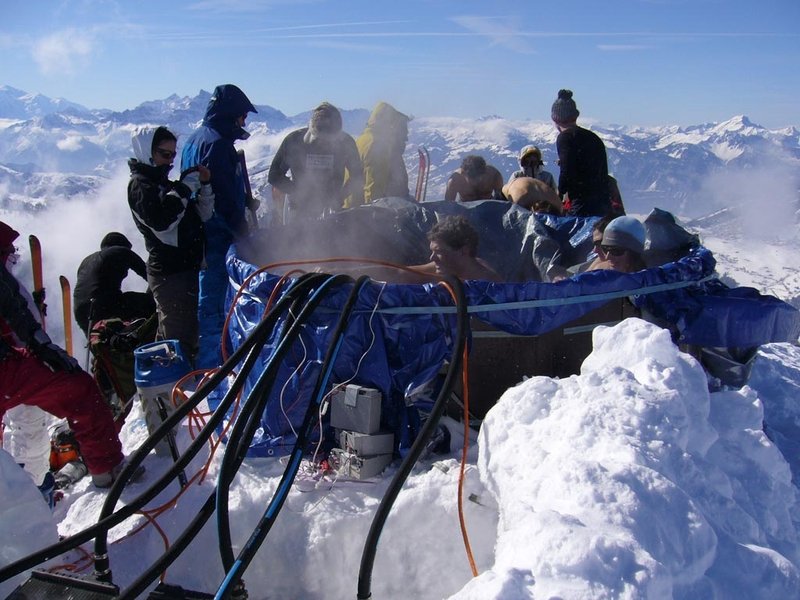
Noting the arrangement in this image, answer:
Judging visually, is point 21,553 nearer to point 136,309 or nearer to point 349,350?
point 349,350

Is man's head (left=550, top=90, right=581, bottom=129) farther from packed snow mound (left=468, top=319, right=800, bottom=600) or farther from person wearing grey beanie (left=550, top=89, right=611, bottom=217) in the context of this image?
packed snow mound (left=468, top=319, right=800, bottom=600)

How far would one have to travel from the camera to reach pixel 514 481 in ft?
7.92

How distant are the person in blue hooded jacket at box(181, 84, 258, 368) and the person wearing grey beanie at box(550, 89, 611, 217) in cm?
277

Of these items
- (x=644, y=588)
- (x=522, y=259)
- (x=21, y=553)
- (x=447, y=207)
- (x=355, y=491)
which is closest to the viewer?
(x=644, y=588)

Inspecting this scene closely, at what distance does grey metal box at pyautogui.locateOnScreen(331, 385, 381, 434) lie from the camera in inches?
126

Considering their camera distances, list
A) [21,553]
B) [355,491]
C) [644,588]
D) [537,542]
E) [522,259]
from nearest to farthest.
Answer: [644,588] < [537,542] < [21,553] < [355,491] < [522,259]

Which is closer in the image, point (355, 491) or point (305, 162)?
point (355, 491)

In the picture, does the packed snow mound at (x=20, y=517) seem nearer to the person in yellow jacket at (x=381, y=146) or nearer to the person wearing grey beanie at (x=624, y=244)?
the person wearing grey beanie at (x=624, y=244)

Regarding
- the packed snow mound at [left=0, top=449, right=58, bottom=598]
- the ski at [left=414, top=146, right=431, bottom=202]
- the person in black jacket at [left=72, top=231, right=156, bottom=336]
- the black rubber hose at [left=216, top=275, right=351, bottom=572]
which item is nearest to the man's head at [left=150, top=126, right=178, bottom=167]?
the person in black jacket at [left=72, top=231, right=156, bottom=336]

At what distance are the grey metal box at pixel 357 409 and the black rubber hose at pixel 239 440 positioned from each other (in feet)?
A: 1.70

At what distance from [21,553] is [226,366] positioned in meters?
1.16

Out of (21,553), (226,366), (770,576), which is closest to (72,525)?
(21,553)

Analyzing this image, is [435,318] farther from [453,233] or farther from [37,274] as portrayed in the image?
[37,274]

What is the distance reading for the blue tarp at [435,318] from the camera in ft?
10.6
